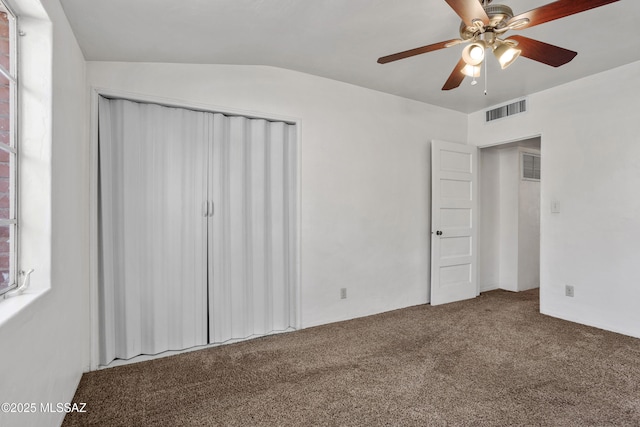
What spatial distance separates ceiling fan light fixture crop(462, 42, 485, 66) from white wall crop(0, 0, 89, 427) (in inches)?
81.8

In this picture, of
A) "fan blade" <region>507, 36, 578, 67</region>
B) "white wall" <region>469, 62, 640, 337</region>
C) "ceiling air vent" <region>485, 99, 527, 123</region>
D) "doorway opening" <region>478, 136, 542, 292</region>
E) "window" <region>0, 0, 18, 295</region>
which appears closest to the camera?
"window" <region>0, 0, 18, 295</region>

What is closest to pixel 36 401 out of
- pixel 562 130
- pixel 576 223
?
pixel 576 223

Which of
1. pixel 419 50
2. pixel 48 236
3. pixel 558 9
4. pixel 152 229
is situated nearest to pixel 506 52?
pixel 558 9

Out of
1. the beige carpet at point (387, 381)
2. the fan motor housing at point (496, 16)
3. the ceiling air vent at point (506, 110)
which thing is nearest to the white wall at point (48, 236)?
the beige carpet at point (387, 381)

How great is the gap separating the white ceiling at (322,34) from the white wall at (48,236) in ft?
1.03

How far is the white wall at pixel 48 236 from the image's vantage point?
4.04 feet

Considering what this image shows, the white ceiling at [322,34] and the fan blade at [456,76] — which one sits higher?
the white ceiling at [322,34]

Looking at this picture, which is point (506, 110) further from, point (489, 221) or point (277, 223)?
point (277, 223)

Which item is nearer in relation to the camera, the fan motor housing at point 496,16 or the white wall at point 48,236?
the white wall at point 48,236

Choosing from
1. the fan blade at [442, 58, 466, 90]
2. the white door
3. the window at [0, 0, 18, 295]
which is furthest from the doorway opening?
the window at [0, 0, 18, 295]

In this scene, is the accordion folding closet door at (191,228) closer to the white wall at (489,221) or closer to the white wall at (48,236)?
the white wall at (48,236)

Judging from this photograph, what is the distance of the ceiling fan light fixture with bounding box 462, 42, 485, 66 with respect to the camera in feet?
5.76

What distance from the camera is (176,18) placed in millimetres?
2004

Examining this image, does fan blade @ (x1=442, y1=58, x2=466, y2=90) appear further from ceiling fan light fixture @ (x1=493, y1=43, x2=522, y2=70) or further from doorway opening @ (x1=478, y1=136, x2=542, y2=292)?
doorway opening @ (x1=478, y1=136, x2=542, y2=292)
